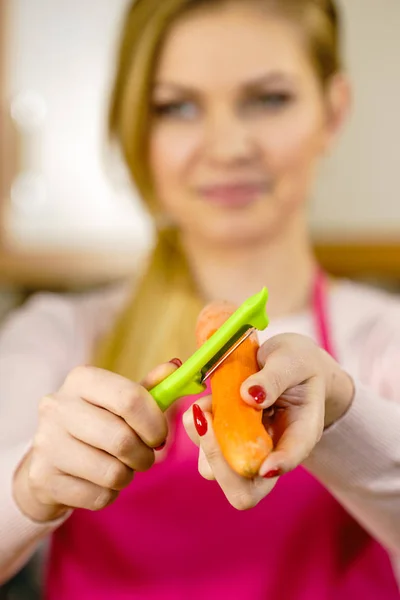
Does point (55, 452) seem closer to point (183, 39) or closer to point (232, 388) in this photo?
point (232, 388)

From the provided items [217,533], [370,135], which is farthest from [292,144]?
[217,533]

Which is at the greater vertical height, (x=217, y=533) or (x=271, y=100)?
(x=271, y=100)

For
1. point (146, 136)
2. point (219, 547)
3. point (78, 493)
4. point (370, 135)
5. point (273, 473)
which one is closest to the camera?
point (273, 473)

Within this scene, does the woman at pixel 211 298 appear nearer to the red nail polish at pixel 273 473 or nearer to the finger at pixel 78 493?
the finger at pixel 78 493

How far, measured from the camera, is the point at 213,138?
67cm

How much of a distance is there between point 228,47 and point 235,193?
0.15m

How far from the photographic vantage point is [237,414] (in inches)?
11.9

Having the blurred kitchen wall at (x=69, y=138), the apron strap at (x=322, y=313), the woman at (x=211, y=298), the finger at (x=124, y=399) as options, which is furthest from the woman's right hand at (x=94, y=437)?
the blurred kitchen wall at (x=69, y=138)

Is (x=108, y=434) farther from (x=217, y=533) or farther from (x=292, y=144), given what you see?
(x=292, y=144)

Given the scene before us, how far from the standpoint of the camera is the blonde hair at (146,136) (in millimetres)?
662

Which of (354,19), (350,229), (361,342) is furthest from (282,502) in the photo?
(354,19)

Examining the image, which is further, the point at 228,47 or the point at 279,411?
the point at 228,47

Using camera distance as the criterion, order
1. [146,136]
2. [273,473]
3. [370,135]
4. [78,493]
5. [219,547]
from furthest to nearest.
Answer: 1. [370,135]
2. [146,136]
3. [219,547]
4. [78,493]
5. [273,473]

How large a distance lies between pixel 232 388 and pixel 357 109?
69 centimetres
